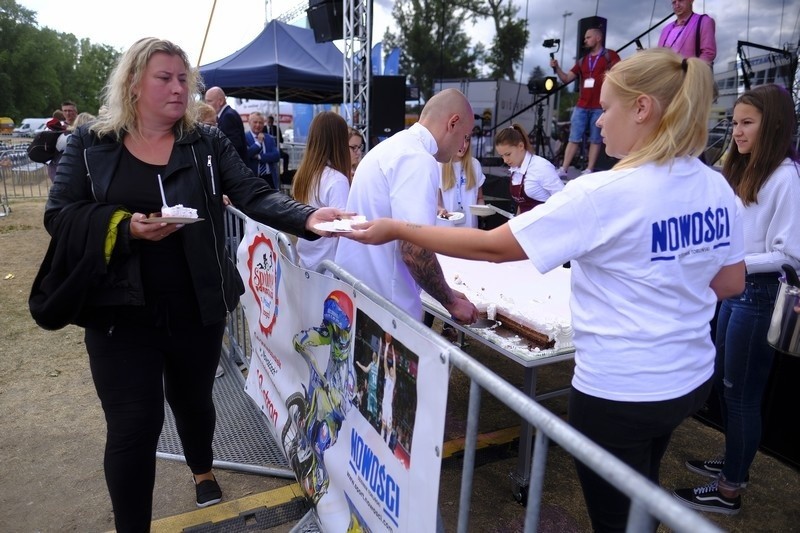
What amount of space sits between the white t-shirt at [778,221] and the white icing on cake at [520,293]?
90cm

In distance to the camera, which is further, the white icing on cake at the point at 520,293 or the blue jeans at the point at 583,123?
the blue jeans at the point at 583,123

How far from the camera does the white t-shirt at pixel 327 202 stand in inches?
145

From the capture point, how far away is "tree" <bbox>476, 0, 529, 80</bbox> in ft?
31.5

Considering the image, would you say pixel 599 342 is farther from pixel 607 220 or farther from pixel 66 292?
pixel 66 292

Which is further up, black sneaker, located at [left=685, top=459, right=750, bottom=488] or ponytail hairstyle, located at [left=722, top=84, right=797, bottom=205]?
ponytail hairstyle, located at [left=722, top=84, right=797, bottom=205]

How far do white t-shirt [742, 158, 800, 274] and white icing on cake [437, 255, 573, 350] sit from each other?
0.90 m

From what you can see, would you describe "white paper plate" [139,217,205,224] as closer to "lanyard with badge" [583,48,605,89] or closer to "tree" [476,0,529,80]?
"lanyard with badge" [583,48,605,89]

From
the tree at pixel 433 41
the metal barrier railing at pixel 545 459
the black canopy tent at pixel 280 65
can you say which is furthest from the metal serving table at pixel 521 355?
the black canopy tent at pixel 280 65

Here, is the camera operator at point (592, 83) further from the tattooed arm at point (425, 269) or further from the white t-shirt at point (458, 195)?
the tattooed arm at point (425, 269)

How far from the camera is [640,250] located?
140 centimetres

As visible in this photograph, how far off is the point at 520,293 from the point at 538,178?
8.72 feet

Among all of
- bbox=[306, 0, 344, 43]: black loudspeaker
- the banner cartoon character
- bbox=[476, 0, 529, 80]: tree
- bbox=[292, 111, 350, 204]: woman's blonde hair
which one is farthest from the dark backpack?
the banner cartoon character

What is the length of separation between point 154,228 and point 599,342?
151 centimetres

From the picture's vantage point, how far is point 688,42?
5.82 meters
